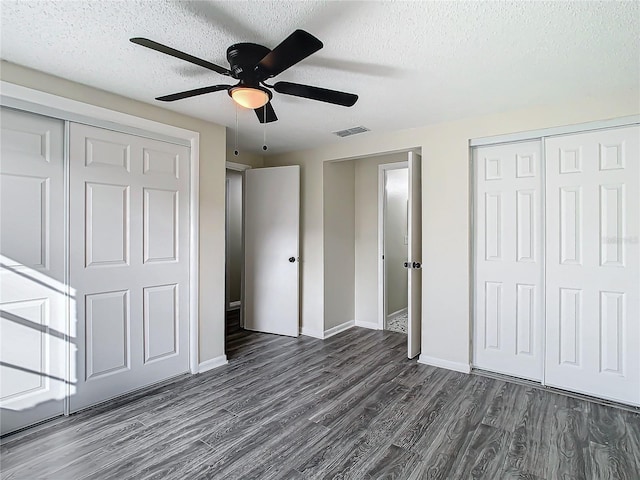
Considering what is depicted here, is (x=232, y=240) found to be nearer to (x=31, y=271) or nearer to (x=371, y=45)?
(x=31, y=271)

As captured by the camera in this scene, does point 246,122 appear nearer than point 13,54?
No

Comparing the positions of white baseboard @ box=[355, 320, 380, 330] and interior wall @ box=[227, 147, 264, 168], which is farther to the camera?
white baseboard @ box=[355, 320, 380, 330]

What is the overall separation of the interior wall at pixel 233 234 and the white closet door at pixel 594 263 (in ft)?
14.6

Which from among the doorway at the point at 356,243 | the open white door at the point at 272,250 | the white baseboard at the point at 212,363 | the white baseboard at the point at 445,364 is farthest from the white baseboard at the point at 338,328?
the white baseboard at the point at 212,363

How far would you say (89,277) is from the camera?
8.12 ft

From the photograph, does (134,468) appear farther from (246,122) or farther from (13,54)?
(246,122)

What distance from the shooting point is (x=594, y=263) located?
2.65 m

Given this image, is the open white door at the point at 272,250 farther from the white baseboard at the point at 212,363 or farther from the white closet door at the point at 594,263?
the white closet door at the point at 594,263

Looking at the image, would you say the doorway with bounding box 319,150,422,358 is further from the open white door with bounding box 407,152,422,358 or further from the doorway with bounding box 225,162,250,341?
the doorway with bounding box 225,162,250,341

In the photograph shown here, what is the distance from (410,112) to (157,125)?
2.20 meters

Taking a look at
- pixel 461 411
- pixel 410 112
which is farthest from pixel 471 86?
pixel 461 411

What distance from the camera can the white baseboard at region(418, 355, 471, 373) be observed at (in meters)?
3.14

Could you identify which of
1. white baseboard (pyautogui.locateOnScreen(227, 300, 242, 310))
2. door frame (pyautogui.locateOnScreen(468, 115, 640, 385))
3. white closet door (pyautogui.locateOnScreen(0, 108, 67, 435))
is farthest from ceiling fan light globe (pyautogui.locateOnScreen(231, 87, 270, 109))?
white baseboard (pyautogui.locateOnScreen(227, 300, 242, 310))

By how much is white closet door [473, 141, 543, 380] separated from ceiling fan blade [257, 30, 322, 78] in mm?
2278
